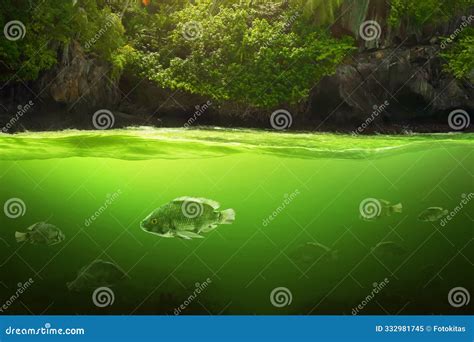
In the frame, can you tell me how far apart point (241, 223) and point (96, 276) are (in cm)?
219

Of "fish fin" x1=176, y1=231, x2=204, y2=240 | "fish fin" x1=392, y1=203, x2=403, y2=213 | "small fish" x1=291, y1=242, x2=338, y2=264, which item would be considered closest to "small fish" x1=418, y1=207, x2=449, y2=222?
"fish fin" x1=392, y1=203, x2=403, y2=213

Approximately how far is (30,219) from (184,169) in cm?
221

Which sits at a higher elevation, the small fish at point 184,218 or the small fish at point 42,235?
the small fish at point 184,218

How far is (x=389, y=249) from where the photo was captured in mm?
7082

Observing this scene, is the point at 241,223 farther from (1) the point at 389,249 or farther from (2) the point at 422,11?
(2) the point at 422,11

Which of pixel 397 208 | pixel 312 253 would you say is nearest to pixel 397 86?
pixel 397 208

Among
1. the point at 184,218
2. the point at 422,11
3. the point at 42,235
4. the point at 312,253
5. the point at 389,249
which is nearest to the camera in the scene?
the point at 184,218

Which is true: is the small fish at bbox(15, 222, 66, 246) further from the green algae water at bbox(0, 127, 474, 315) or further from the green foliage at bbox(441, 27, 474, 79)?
the green foliage at bbox(441, 27, 474, 79)

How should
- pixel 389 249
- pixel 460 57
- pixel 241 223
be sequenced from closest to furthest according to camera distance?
pixel 389 249, pixel 241 223, pixel 460 57

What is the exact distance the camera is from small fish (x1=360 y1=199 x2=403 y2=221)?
23.9ft

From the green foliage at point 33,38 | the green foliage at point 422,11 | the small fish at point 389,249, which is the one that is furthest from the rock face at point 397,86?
the green foliage at point 33,38

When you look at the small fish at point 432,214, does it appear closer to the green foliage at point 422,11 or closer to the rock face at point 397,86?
the rock face at point 397,86

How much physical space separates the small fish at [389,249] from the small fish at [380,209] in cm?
43

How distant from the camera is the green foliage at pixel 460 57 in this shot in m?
7.40
